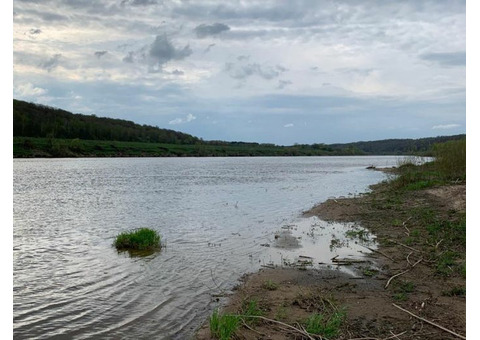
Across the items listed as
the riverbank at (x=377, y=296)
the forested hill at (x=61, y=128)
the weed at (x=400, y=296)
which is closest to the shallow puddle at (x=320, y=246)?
the riverbank at (x=377, y=296)

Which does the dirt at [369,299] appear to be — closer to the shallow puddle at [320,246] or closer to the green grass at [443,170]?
the shallow puddle at [320,246]

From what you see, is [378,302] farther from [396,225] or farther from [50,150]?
[50,150]

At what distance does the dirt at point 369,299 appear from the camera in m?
7.21

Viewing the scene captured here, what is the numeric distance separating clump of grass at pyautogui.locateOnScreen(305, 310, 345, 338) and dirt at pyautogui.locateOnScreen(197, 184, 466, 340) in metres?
0.10

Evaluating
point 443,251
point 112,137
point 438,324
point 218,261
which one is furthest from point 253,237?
point 112,137

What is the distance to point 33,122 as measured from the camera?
136875mm

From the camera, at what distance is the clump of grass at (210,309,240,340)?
277 inches

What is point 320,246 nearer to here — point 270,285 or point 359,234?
point 359,234

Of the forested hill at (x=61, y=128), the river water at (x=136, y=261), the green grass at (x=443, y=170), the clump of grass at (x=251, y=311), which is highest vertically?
the forested hill at (x=61, y=128)

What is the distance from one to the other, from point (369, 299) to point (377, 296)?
32 cm

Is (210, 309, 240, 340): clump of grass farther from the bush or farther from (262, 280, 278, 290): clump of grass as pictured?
the bush

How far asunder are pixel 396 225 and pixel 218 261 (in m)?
8.98

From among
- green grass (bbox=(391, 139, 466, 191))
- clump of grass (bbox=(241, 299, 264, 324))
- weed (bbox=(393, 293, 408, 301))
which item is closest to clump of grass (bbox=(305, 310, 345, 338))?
clump of grass (bbox=(241, 299, 264, 324))
